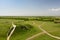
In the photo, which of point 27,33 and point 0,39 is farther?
point 27,33

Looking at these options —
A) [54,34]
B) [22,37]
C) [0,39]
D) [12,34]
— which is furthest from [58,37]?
[0,39]

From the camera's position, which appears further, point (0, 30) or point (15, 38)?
point (0, 30)

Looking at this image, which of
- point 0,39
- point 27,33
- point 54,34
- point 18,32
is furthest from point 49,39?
point 0,39

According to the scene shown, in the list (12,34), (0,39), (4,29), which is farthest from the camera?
(4,29)

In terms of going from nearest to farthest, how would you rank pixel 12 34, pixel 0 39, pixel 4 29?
pixel 0 39
pixel 12 34
pixel 4 29

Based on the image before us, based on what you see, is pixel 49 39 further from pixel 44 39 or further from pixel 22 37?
pixel 22 37

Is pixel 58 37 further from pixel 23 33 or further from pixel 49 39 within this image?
pixel 23 33

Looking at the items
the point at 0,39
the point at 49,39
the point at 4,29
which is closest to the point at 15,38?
the point at 0,39

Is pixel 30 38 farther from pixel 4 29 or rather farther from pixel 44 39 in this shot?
pixel 4 29
